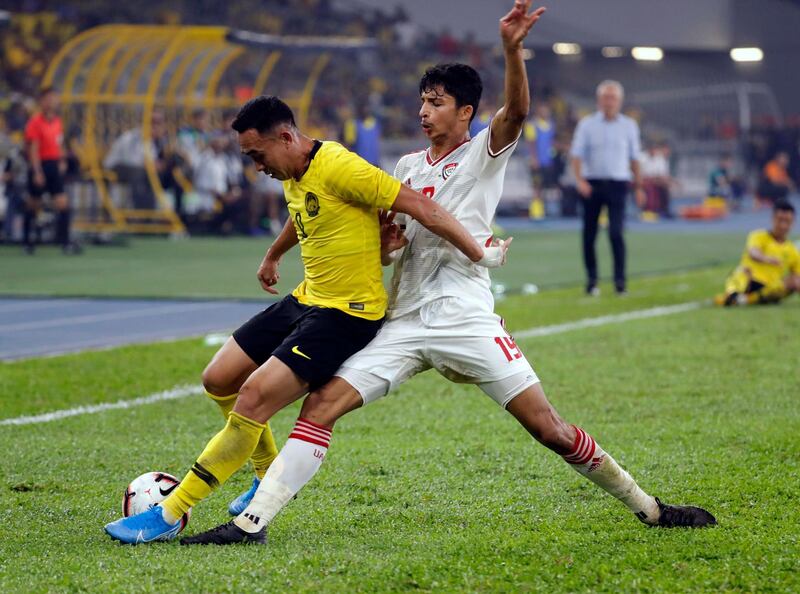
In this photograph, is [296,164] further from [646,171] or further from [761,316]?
[646,171]

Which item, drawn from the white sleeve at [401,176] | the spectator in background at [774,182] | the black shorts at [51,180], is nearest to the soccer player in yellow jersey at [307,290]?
the white sleeve at [401,176]

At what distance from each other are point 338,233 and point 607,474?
1.34 m

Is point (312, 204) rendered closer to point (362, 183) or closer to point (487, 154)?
point (362, 183)

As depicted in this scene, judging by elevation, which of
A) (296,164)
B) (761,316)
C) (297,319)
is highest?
(296,164)

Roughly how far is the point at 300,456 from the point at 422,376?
4.67m

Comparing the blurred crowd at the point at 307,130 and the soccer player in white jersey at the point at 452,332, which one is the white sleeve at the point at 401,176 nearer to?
the soccer player in white jersey at the point at 452,332

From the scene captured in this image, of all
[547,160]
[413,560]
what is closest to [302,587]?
[413,560]

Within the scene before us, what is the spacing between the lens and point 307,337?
4934 millimetres

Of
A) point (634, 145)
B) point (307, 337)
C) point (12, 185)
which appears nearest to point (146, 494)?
point (307, 337)

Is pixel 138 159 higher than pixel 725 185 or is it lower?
higher

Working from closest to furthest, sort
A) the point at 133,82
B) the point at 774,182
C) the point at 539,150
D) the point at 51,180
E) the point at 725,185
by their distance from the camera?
the point at 51,180 < the point at 133,82 < the point at 539,150 < the point at 725,185 < the point at 774,182

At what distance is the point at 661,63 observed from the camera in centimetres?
4534

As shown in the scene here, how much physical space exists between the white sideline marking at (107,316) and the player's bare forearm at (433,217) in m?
7.60

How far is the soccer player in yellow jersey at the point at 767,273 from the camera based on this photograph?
13.3 m
